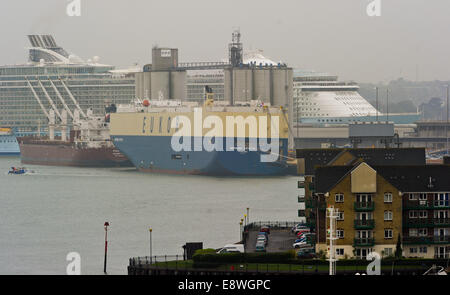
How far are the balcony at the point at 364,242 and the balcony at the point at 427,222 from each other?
111 cm

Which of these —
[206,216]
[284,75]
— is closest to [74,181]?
[206,216]

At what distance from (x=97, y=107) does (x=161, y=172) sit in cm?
3625

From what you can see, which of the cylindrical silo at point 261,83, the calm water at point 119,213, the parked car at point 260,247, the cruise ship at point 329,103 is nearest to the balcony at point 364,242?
the parked car at point 260,247

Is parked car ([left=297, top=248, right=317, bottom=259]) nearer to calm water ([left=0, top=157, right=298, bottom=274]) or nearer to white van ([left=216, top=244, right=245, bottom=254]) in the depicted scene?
white van ([left=216, top=244, right=245, bottom=254])

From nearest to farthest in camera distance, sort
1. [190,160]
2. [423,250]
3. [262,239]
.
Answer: [423,250] < [262,239] < [190,160]

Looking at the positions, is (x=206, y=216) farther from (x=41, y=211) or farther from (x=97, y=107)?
(x=97, y=107)

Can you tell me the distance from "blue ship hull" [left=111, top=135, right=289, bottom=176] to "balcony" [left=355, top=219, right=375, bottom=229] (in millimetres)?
49168

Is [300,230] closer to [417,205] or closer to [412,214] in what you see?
[412,214]

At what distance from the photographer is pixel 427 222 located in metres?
29.2

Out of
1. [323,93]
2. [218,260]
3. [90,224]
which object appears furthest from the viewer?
[323,93]

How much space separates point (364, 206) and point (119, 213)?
72.6 feet

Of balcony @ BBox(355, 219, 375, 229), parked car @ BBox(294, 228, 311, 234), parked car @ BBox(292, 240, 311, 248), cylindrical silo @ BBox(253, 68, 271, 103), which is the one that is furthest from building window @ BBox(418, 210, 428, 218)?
cylindrical silo @ BBox(253, 68, 271, 103)

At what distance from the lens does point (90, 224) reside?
147 ft

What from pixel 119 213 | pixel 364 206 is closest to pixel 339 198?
pixel 364 206
